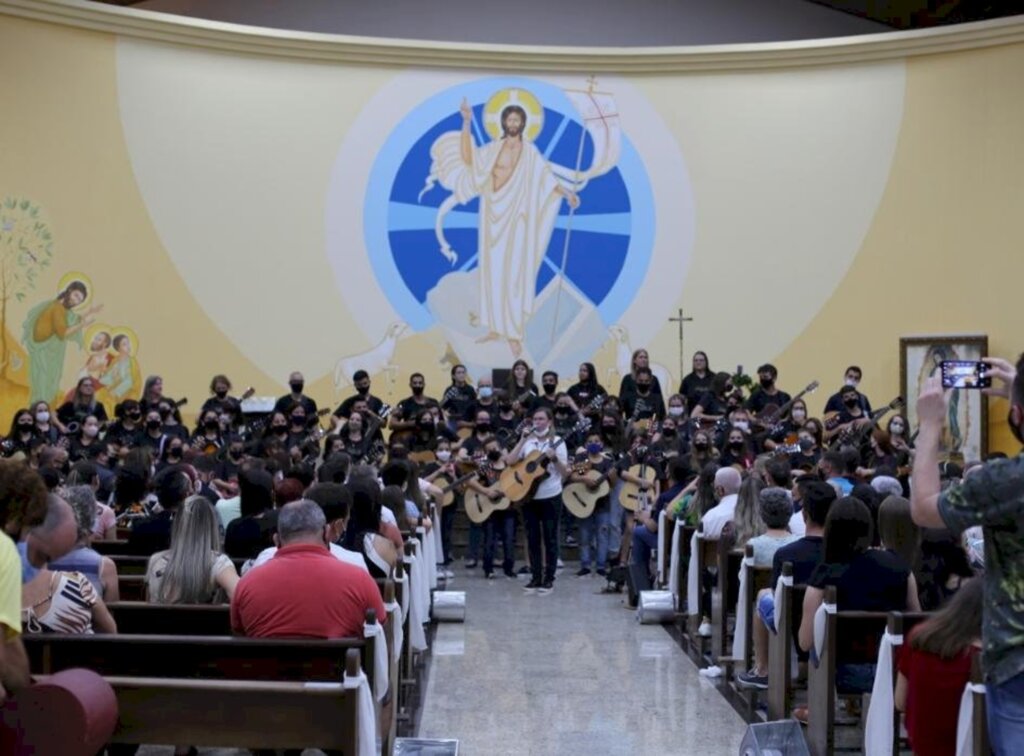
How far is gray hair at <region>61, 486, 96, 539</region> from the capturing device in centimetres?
583

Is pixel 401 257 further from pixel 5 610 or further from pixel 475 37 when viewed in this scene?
pixel 5 610

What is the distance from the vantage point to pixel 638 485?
12.3m

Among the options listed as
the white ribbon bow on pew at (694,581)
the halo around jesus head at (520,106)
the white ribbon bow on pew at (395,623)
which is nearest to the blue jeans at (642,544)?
the white ribbon bow on pew at (694,581)

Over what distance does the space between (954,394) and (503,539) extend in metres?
7.20

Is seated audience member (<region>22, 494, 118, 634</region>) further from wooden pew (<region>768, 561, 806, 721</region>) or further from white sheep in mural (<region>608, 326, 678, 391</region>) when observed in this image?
white sheep in mural (<region>608, 326, 678, 391</region>)

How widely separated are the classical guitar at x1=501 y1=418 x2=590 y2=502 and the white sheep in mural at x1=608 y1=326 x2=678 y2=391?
227 inches

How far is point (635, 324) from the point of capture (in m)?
18.0

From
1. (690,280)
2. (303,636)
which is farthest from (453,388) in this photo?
(303,636)

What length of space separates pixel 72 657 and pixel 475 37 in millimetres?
15890

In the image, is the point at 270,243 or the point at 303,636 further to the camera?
the point at 270,243

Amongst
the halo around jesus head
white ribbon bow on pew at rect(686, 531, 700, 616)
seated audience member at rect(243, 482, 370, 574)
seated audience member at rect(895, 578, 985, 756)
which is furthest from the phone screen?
the halo around jesus head

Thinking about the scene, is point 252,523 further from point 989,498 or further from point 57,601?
point 989,498

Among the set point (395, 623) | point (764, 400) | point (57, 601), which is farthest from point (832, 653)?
point (764, 400)

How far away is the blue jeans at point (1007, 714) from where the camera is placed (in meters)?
3.09
